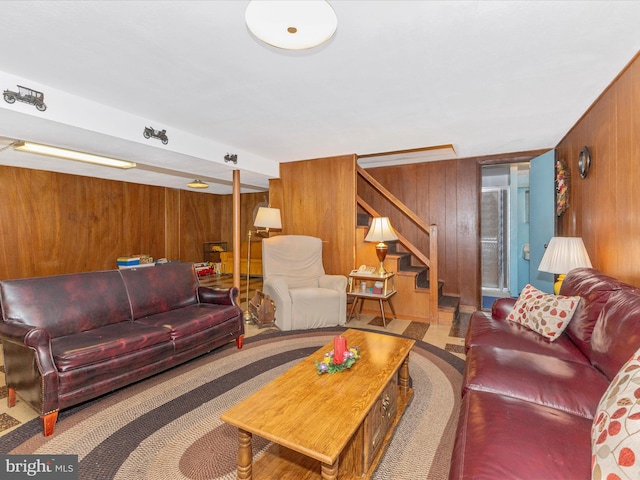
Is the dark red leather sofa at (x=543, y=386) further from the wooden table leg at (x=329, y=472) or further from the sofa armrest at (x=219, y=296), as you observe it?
the sofa armrest at (x=219, y=296)

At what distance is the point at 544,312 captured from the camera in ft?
7.40

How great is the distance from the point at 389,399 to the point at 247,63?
2317 mm

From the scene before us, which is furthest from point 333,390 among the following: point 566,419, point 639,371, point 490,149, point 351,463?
point 490,149

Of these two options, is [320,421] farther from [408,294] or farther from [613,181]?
[408,294]

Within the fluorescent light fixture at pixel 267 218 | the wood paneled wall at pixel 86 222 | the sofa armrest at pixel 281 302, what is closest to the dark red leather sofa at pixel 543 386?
the sofa armrest at pixel 281 302

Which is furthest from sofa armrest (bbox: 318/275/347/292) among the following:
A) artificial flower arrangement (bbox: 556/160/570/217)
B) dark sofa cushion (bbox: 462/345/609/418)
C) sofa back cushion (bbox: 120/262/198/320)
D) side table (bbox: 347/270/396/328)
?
artificial flower arrangement (bbox: 556/160/570/217)

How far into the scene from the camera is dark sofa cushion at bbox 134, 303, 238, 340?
2.59m

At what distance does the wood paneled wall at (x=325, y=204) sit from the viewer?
4480mm

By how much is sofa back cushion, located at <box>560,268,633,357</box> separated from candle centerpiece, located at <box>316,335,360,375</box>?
144 centimetres

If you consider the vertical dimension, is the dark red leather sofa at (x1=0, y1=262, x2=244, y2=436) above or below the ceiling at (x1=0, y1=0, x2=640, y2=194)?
below

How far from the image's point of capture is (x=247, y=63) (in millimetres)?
2045

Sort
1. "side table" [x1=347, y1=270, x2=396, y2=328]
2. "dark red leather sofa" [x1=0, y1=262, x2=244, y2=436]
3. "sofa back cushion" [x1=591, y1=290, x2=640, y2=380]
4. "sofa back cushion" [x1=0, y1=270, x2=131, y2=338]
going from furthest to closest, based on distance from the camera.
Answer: "side table" [x1=347, y1=270, x2=396, y2=328]
"sofa back cushion" [x1=0, y1=270, x2=131, y2=338]
"dark red leather sofa" [x1=0, y1=262, x2=244, y2=436]
"sofa back cushion" [x1=591, y1=290, x2=640, y2=380]

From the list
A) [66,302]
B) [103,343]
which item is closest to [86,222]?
[66,302]

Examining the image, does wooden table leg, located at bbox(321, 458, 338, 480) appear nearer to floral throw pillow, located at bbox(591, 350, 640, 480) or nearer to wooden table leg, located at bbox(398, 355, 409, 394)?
floral throw pillow, located at bbox(591, 350, 640, 480)
